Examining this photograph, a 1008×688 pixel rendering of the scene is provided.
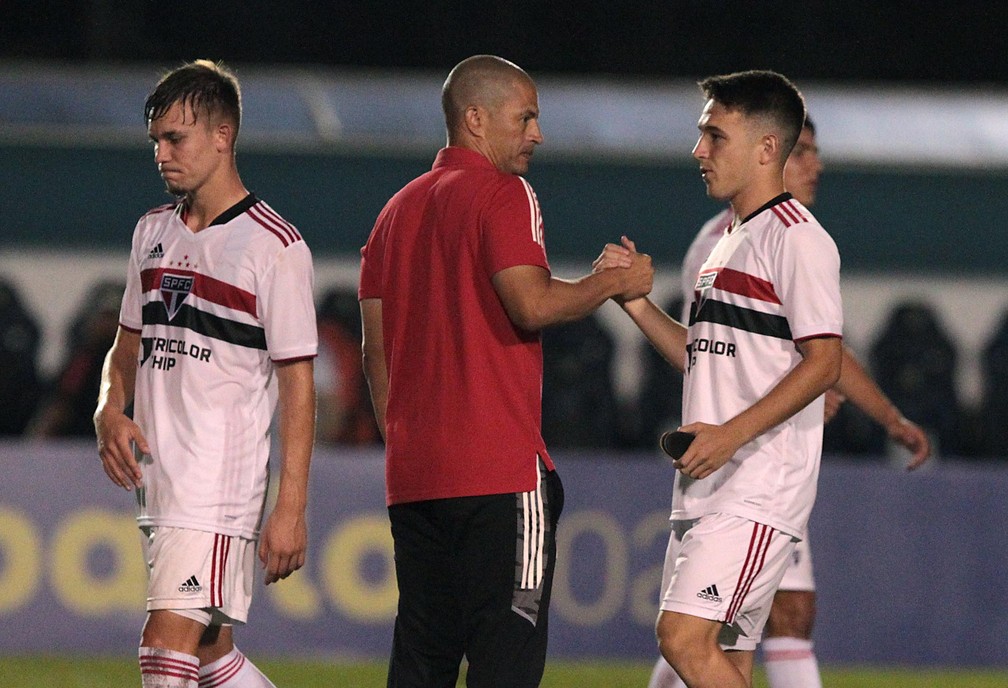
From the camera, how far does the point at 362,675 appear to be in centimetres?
829

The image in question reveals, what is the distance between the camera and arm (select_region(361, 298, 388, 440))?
15.6 ft

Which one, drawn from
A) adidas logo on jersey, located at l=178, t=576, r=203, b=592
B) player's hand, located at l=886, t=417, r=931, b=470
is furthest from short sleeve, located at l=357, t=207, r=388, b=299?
player's hand, located at l=886, t=417, r=931, b=470

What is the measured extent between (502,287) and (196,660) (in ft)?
4.12

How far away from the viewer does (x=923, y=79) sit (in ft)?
51.2

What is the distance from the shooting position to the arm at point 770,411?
A: 14.3 feet

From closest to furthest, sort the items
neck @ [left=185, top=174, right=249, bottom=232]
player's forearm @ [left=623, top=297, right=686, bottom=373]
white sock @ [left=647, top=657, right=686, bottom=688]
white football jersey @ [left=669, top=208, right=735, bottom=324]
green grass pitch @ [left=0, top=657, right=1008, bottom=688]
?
neck @ [left=185, top=174, right=249, bottom=232] < player's forearm @ [left=623, top=297, right=686, bottom=373] < white sock @ [left=647, top=657, right=686, bottom=688] < white football jersey @ [left=669, top=208, right=735, bottom=324] < green grass pitch @ [left=0, top=657, right=1008, bottom=688]

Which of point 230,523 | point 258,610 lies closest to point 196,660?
point 230,523

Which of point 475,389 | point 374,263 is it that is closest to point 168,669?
point 475,389

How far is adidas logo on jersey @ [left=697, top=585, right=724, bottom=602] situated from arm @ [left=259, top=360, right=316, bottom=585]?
1.04 metres

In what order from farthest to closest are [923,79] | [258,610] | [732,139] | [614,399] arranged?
[923,79], [614,399], [258,610], [732,139]

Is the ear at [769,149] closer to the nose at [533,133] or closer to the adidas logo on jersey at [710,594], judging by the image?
the nose at [533,133]

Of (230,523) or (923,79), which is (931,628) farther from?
(923,79)

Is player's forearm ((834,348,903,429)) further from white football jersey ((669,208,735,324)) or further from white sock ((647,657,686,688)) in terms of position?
white sock ((647,657,686,688))

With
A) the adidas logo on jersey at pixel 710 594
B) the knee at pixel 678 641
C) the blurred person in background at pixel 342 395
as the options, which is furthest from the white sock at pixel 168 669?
the blurred person in background at pixel 342 395
